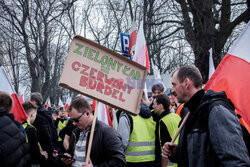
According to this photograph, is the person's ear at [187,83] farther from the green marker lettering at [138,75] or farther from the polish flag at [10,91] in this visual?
the polish flag at [10,91]

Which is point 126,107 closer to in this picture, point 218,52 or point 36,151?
point 36,151

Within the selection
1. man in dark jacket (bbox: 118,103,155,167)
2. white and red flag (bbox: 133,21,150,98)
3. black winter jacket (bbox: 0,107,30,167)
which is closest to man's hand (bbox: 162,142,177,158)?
man in dark jacket (bbox: 118,103,155,167)

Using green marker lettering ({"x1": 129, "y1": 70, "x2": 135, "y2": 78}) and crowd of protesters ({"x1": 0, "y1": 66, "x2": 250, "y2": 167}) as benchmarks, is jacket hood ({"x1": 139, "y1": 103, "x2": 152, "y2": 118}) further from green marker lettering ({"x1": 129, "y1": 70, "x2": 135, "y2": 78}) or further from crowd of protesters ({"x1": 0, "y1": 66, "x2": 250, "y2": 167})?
green marker lettering ({"x1": 129, "y1": 70, "x2": 135, "y2": 78})

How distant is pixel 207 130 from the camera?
6.48ft

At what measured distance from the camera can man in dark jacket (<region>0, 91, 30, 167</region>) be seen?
2738 millimetres

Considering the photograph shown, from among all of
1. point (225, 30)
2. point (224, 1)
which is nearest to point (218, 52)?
point (225, 30)

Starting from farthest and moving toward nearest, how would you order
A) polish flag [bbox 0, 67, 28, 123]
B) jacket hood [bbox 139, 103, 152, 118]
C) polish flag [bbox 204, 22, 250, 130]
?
jacket hood [bbox 139, 103, 152, 118]
polish flag [bbox 0, 67, 28, 123]
polish flag [bbox 204, 22, 250, 130]

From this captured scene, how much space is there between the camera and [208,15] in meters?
9.97

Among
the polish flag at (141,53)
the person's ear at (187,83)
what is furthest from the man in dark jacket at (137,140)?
the person's ear at (187,83)

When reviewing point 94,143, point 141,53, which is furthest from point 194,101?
point 141,53

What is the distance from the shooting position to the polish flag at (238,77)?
248cm

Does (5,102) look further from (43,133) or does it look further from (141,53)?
(141,53)

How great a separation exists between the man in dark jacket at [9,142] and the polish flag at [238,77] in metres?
2.23

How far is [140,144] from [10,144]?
1.99 m
